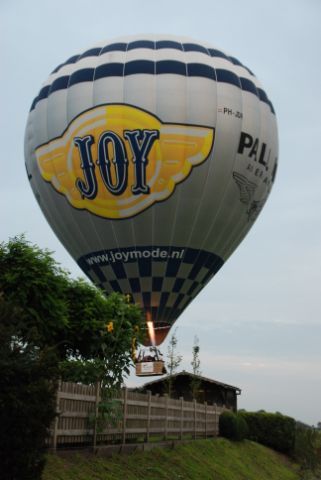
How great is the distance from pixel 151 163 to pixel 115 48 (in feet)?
24.2

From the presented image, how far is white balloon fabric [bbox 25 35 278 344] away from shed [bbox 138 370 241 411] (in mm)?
12932

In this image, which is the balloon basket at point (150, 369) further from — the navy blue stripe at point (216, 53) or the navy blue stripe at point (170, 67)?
the navy blue stripe at point (216, 53)

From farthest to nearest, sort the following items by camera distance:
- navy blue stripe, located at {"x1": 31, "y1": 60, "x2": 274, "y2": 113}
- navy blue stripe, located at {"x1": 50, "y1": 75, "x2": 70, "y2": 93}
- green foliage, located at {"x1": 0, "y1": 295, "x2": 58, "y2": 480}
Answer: navy blue stripe, located at {"x1": 50, "y1": 75, "x2": 70, "y2": 93}
navy blue stripe, located at {"x1": 31, "y1": 60, "x2": 274, "y2": 113}
green foliage, located at {"x1": 0, "y1": 295, "x2": 58, "y2": 480}

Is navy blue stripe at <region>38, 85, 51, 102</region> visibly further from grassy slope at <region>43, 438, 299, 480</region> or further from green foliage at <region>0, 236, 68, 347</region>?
grassy slope at <region>43, 438, 299, 480</region>

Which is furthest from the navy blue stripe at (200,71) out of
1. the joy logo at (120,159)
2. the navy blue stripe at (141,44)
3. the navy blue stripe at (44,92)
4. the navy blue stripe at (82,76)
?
the navy blue stripe at (44,92)

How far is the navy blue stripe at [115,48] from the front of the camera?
35.8 meters

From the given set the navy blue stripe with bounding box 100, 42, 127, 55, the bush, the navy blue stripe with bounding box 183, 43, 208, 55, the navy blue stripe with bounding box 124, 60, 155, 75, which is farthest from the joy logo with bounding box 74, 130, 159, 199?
the bush

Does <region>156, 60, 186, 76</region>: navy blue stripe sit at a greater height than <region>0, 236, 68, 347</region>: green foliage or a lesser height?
greater

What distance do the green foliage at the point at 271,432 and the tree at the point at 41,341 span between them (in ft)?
59.5

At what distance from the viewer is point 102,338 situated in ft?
78.8

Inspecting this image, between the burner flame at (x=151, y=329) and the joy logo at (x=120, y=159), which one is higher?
the joy logo at (x=120, y=159)

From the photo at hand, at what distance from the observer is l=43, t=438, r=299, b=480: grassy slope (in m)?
15.1

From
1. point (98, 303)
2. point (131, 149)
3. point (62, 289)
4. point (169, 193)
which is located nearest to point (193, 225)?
point (169, 193)

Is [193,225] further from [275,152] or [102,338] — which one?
[102,338]
